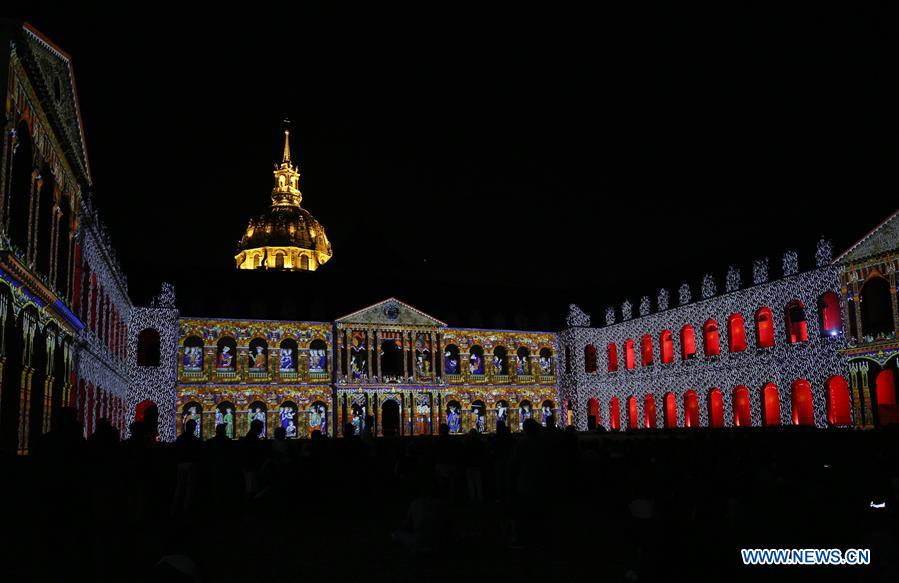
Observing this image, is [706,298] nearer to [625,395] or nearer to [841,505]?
[625,395]

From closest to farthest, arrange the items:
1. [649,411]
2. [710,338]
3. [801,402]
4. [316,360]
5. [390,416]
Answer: [801,402], [710,338], [649,411], [316,360], [390,416]

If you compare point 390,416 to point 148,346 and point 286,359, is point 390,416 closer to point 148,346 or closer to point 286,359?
point 286,359

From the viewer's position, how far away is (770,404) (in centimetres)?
3578

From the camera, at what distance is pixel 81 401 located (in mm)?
23625

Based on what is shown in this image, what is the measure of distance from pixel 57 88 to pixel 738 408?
31111mm

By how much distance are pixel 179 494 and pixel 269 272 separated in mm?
38348

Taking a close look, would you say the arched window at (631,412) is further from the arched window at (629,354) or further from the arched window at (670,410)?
the arched window at (670,410)

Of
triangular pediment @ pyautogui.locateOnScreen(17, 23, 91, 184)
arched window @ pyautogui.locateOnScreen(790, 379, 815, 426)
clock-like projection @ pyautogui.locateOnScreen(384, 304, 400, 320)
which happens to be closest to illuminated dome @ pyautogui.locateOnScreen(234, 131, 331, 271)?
clock-like projection @ pyautogui.locateOnScreen(384, 304, 400, 320)

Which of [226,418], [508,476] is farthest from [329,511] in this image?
[226,418]

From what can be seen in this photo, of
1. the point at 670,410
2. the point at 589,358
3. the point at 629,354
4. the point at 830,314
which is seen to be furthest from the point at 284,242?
the point at 830,314

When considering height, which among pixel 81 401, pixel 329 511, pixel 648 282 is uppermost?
pixel 648 282

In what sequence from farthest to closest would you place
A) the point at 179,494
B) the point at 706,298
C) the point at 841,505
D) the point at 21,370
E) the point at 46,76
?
the point at 706,298 → the point at 46,76 → the point at 21,370 → the point at 179,494 → the point at 841,505

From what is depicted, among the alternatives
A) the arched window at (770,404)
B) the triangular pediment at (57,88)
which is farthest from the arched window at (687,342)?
the triangular pediment at (57,88)

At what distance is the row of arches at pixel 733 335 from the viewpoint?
105 ft
